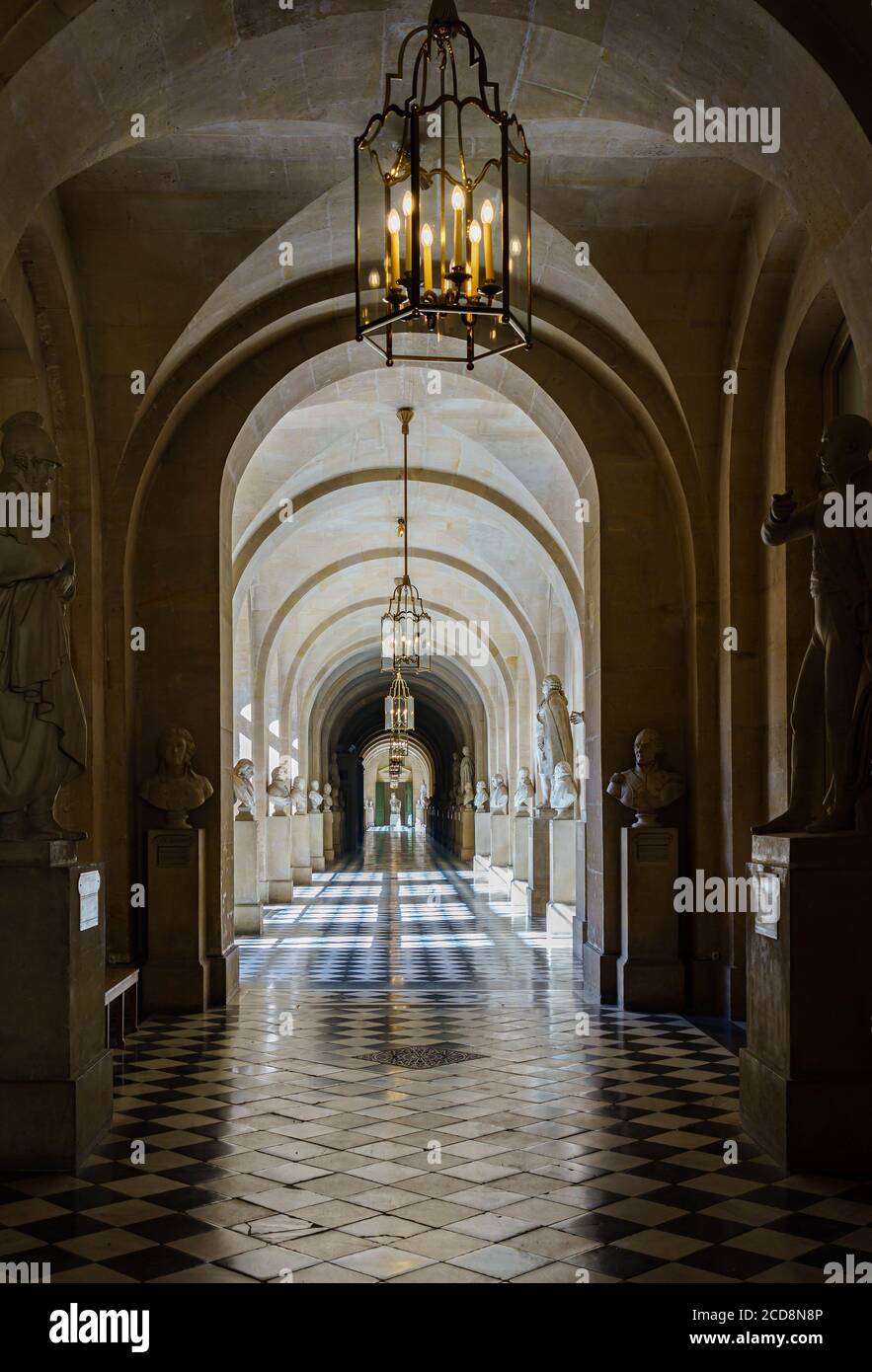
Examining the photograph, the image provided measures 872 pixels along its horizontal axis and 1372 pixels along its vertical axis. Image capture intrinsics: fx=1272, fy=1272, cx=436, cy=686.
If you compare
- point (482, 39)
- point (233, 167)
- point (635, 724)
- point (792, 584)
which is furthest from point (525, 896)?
point (482, 39)

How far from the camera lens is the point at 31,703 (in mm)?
5340

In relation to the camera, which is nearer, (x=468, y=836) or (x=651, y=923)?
(x=651, y=923)

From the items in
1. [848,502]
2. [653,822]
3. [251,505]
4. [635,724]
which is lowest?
[653,822]

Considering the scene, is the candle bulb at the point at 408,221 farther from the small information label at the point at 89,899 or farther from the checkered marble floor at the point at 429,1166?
the checkered marble floor at the point at 429,1166

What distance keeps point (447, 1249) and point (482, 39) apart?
586 cm

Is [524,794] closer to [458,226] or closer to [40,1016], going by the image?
[40,1016]

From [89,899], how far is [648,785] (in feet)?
16.2

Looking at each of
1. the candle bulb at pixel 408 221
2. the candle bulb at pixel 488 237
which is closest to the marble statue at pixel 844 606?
the candle bulb at pixel 488 237

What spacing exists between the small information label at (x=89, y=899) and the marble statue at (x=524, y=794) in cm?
1305

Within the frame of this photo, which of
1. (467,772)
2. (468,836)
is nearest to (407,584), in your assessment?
(468,836)

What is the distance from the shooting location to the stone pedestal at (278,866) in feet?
61.5

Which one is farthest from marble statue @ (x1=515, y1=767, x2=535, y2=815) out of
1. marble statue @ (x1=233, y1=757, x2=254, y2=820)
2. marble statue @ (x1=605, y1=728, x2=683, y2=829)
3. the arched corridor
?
marble statue @ (x1=605, y1=728, x2=683, y2=829)

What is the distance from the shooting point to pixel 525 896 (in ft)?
58.3

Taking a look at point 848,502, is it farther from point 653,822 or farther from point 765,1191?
point 653,822
